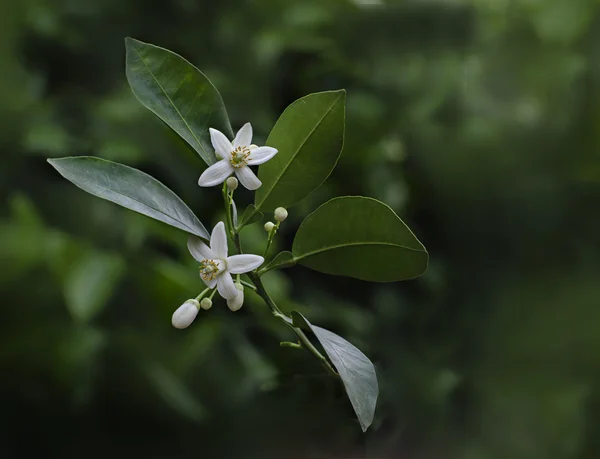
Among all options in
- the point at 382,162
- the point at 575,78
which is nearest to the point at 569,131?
the point at 575,78

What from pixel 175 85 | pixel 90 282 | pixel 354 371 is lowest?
pixel 90 282

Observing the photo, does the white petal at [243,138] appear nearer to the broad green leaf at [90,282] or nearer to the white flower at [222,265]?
the white flower at [222,265]

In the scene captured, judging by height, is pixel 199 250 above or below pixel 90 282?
above

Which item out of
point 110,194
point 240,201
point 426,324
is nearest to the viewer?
point 110,194

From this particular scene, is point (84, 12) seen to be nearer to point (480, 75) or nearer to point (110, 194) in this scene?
point (480, 75)

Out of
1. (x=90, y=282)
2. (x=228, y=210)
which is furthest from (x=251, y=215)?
(x=90, y=282)

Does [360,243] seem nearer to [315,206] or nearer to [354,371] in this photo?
[354,371]

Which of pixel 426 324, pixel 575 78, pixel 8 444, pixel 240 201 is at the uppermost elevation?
pixel 575 78
